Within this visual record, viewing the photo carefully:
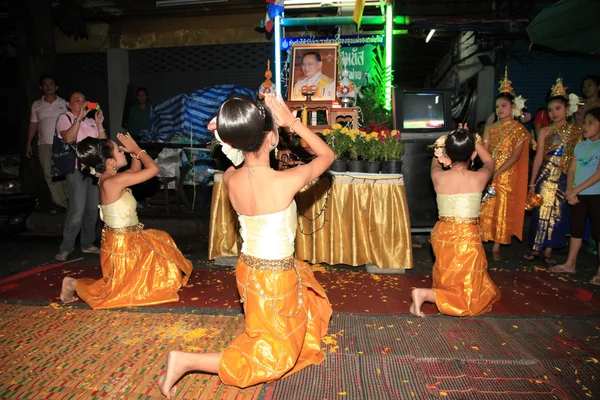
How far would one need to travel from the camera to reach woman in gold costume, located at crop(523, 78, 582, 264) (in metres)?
4.74

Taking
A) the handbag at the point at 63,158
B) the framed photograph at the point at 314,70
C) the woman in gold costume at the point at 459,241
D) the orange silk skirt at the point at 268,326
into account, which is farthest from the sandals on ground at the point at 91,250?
the woman in gold costume at the point at 459,241

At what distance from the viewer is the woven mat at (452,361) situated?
7.52 ft

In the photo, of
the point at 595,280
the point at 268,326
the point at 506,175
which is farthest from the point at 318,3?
the point at 268,326

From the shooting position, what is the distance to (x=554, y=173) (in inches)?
190

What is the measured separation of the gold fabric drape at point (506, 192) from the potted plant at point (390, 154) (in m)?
1.48

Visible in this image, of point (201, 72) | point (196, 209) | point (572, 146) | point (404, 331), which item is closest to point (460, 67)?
point (201, 72)

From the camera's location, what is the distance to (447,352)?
106 inches

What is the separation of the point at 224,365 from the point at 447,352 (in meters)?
1.51

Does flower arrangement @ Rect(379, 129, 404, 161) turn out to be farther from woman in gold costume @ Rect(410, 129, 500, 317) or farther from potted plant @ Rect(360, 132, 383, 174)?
woman in gold costume @ Rect(410, 129, 500, 317)

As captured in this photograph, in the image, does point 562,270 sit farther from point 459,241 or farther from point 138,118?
point 138,118

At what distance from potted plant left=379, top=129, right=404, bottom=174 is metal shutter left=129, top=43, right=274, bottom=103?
548cm

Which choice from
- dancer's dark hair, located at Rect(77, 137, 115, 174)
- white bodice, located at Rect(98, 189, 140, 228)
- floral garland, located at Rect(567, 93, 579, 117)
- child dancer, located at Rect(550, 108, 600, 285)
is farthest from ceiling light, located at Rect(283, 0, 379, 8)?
white bodice, located at Rect(98, 189, 140, 228)

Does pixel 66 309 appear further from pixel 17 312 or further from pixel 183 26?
pixel 183 26

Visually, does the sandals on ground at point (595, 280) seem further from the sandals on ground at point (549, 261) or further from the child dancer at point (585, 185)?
the sandals on ground at point (549, 261)
